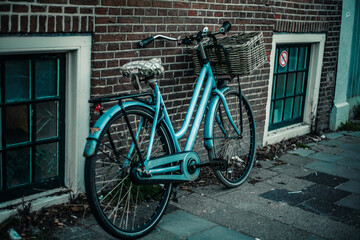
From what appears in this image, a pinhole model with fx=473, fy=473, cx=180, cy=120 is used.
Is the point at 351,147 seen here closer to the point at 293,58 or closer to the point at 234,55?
the point at 293,58

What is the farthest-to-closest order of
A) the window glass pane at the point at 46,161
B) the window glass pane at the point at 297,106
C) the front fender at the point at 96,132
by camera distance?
the window glass pane at the point at 297,106
the window glass pane at the point at 46,161
the front fender at the point at 96,132

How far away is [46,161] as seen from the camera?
13.2 ft

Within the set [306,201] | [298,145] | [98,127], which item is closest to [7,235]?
[98,127]

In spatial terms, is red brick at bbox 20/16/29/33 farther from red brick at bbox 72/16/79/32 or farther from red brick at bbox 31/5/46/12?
red brick at bbox 72/16/79/32

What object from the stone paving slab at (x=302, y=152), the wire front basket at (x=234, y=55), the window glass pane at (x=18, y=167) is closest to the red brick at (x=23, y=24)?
the window glass pane at (x=18, y=167)

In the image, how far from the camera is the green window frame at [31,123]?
145 inches

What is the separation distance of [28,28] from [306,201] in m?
2.97

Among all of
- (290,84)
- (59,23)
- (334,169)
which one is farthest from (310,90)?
(59,23)

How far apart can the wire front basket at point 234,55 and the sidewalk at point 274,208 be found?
1.22 m

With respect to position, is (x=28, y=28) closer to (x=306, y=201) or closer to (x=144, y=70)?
(x=144, y=70)

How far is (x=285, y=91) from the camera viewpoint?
691 cm

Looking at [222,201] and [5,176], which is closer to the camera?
[5,176]

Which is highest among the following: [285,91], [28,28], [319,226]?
[28,28]

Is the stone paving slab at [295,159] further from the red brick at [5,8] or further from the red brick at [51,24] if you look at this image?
the red brick at [5,8]
